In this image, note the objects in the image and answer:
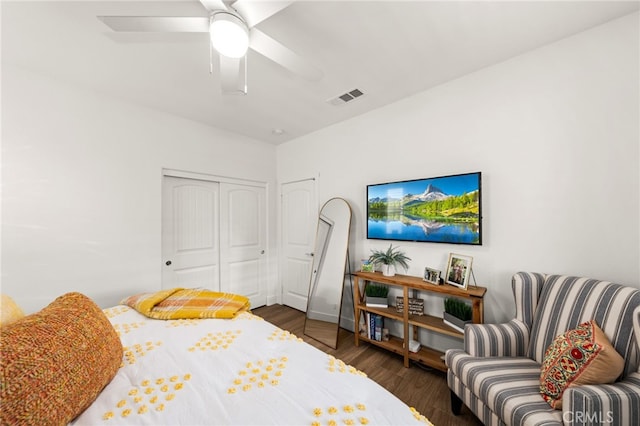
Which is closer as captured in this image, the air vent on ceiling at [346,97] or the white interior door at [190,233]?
the air vent on ceiling at [346,97]

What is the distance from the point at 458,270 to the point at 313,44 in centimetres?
212

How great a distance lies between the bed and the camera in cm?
82

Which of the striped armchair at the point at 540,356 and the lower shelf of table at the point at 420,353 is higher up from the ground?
the striped armchair at the point at 540,356

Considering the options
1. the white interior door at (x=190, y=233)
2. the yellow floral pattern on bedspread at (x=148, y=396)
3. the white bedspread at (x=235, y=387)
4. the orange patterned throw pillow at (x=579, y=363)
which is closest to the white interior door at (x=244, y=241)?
the white interior door at (x=190, y=233)

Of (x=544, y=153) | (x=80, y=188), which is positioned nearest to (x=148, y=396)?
(x=80, y=188)

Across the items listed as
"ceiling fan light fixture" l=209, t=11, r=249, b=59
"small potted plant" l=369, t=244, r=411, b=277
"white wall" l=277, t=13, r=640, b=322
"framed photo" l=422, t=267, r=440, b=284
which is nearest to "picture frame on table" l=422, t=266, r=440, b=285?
"framed photo" l=422, t=267, r=440, b=284

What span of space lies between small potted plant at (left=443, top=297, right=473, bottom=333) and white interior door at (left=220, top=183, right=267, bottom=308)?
8.37 ft

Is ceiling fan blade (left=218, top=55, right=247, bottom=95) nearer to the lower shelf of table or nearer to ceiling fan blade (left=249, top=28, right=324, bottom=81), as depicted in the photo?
ceiling fan blade (left=249, top=28, right=324, bottom=81)

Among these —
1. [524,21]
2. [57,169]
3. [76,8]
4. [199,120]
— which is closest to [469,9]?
[524,21]

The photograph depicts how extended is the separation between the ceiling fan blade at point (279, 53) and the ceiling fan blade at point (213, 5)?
158mm

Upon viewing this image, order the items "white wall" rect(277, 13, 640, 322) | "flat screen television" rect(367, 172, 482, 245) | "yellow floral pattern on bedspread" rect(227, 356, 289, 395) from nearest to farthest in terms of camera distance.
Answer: "yellow floral pattern on bedspread" rect(227, 356, 289, 395)
"white wall" rect(277, 13, 640, 322)
"flat screen television" rect(367, 172, 482, 245)

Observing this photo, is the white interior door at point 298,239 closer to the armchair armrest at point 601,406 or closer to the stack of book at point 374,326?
the stack of book at point 374,326

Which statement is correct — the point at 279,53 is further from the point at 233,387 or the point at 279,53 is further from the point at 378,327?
the point at 378,327

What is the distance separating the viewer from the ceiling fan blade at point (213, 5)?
112cm
